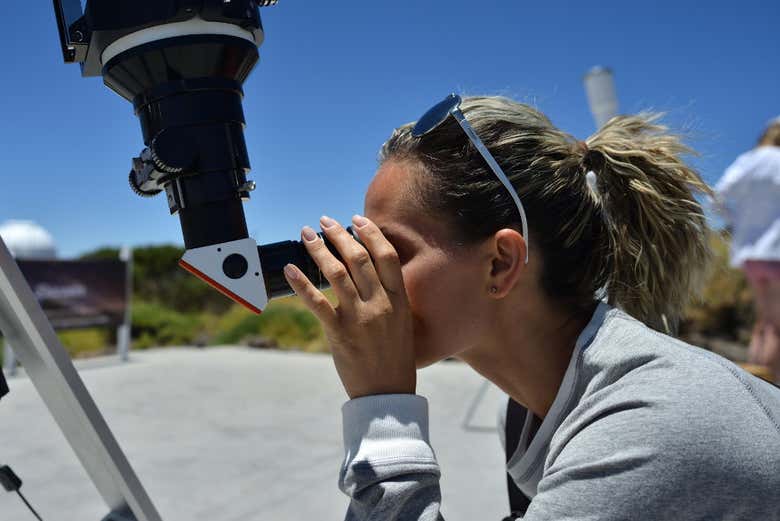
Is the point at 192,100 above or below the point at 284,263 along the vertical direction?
above

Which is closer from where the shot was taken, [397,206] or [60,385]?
[60,385]

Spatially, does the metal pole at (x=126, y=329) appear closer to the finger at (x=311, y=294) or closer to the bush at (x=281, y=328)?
the bush at (x=281, y=328)

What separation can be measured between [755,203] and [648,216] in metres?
2.47

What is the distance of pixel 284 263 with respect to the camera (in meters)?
1.26

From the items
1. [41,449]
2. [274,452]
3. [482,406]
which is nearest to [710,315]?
[482,406]

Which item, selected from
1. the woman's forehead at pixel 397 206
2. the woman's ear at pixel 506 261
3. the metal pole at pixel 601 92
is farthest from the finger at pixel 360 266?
the metal pole at pixel 601 92

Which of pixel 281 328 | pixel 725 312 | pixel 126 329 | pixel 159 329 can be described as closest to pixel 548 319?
pixel 126 329

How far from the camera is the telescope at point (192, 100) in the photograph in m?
1.02

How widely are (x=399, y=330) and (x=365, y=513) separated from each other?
0.97 ft

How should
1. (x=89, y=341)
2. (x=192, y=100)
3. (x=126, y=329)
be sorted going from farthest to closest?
(x=89, y=341)
(x=126, y=329)
(x=192, y=100)

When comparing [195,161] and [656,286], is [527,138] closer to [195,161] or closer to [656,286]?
[656,286]

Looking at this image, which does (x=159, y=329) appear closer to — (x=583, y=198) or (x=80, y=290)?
(x=80, y=290)

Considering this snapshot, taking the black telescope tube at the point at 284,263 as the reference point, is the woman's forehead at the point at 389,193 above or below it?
above

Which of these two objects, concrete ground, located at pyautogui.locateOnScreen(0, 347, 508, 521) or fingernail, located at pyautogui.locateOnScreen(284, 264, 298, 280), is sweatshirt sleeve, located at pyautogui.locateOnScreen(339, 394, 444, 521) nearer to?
fingernail, located at pyautogui.locateOnScreen(284, 264, 298, 280)
